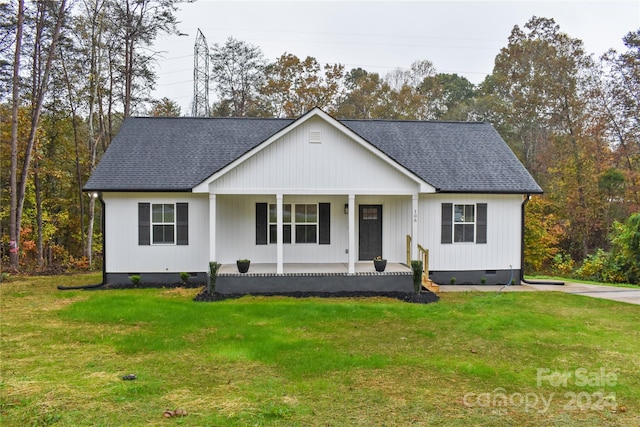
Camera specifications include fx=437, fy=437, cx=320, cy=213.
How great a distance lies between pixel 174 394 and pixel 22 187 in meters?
15.2

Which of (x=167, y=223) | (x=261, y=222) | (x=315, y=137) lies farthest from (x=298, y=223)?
(x=167, y=223)

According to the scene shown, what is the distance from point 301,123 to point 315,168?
1.27 m

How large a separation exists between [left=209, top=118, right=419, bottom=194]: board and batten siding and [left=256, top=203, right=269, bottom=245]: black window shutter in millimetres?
1756

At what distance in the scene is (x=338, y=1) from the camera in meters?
27.0

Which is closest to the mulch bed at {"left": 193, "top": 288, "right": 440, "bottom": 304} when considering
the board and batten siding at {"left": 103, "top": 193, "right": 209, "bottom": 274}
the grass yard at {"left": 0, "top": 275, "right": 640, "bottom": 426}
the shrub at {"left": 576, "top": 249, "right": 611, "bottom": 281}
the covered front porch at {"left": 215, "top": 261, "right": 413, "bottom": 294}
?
the covered front porch at {"left": 215, "top": 261, "right": 413, "bottom": 294}

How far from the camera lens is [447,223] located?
44.4ft

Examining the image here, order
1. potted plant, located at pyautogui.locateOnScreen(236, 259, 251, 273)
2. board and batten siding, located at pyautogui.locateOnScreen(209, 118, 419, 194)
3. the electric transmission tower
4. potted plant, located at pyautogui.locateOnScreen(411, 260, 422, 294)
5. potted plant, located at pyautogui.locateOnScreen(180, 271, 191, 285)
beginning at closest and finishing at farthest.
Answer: potted plant, located at pyautogui.locateOnScreen(411, 260, 422, 294), potted plant, located at pyautogui.locateOnScreen(236, 259, 251, 273), board and batten siding, located at pyautogui.locateOnScreen(209, 118, 419, 194), potted plant, located at pyautogui.locateOnScreen(180, 271, 191, 285), the electric transmission tower

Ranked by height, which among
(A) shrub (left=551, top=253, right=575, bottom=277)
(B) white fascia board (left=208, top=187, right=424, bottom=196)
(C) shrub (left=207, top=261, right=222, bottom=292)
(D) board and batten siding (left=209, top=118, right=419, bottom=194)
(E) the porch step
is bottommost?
(A) shrub (left=551, top=253, right=575, bottom=277)

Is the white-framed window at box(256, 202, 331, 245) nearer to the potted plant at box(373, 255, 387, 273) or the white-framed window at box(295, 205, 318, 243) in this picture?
the white-framed window at box(295, 205, 318, 243)

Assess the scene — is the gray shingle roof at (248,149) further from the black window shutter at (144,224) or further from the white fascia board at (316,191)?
the white fascia board at (316,191)

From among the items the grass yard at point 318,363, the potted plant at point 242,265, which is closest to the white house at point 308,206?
the potted plant at point 242,265

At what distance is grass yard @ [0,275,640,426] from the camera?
468 centimetres

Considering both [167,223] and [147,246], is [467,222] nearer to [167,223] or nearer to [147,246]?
[167,223]

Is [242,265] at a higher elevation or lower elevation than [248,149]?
lower
